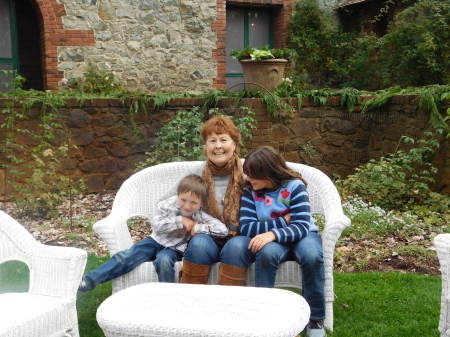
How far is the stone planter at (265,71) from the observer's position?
6.31m

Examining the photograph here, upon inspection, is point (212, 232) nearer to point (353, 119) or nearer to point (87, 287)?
point (87, 287)

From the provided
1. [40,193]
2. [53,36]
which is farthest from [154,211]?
[53,36]

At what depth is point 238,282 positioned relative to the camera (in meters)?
2.51

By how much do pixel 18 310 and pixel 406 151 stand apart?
4.79 metres

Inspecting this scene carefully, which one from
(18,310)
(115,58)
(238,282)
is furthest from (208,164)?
(115,58)

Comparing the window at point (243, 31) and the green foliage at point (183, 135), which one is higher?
the window at point (243, 31)

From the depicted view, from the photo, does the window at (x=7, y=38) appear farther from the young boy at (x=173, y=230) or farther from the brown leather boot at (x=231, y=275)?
the brown leather boot at (x=231, y=275)

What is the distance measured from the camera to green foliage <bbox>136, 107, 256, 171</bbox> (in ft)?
19.1

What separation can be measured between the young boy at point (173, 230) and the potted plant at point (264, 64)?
378 cm

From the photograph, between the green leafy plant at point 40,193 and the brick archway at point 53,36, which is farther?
the brick archway at point 53,36

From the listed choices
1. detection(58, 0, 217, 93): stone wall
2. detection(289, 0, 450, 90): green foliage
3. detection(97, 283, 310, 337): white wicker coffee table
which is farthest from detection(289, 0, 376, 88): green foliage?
detection(97, 283, 310, 337): white wicker coffee table

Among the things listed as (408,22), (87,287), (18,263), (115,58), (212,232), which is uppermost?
(408,22)

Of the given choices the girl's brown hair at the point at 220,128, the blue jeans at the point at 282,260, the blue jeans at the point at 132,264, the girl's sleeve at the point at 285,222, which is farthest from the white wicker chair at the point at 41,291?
the girl's brown hair at the point at 220,128

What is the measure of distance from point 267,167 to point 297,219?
30 centimetres
